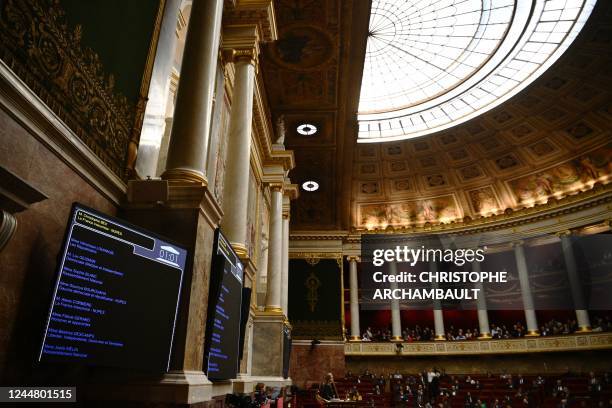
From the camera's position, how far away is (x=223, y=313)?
411 centimetres

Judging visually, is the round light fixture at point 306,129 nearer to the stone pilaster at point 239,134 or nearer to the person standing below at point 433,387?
the stone pilaster at point 239,134

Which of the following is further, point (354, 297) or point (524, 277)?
point (354, 297)

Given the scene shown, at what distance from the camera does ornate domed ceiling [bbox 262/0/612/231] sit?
11.4m

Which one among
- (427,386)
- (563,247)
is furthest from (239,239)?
(563,247)

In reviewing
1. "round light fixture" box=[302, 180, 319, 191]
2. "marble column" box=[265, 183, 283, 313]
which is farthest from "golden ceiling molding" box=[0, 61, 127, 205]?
"round light fixture" box=[302, 180, 319, 191]

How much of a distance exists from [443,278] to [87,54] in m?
22.2

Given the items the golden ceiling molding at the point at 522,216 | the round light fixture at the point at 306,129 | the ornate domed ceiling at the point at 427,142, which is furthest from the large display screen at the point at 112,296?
the golden ceiling molding at the point at 522,216

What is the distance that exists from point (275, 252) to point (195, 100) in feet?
29.4

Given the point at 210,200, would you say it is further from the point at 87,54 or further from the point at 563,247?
the point at 563,247

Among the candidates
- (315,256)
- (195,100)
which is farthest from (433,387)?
(195,100)

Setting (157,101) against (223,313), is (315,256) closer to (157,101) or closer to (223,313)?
(157,101)

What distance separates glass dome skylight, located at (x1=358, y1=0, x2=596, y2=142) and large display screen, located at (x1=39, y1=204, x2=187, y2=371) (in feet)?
43.3

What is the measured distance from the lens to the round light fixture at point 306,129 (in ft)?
47.0

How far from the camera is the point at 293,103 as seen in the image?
13.4 m
